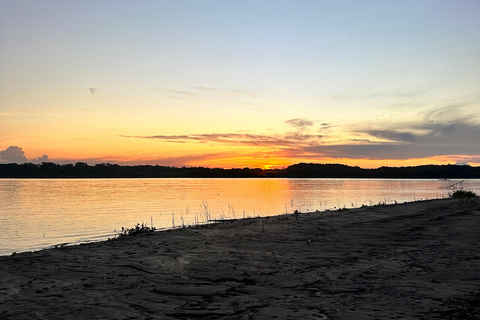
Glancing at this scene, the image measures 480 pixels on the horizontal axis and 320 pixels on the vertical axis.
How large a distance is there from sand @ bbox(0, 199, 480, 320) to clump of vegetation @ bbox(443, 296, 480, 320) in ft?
0.31

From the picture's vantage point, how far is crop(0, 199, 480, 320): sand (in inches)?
279

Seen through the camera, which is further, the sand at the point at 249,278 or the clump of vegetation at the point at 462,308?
the sand at the point at 249,278

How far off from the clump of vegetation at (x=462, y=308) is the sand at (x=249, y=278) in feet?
0.31

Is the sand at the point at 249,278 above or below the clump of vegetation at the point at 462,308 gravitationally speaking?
below

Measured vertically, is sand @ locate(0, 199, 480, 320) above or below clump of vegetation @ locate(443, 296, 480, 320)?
below

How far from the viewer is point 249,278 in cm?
952

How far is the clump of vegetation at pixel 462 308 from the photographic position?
6539 mm

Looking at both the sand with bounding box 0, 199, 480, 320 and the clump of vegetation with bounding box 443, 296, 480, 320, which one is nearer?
the clump of vegetation with bounding box 443, 296, 480, 320

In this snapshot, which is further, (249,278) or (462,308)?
(249,278)

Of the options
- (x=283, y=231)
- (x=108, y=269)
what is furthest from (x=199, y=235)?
(x=108, y=269)

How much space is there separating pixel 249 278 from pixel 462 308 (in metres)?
4.74

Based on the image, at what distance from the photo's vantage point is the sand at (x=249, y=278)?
23.2 ft

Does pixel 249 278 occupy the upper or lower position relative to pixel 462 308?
lower

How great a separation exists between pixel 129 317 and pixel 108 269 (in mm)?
4366
